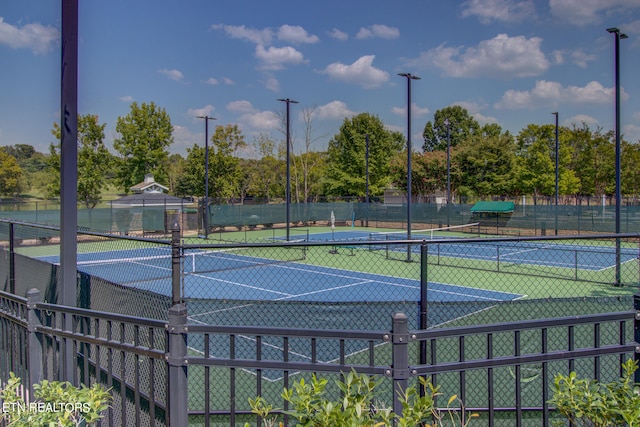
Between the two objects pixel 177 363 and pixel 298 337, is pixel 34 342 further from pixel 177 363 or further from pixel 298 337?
pixel 298 337

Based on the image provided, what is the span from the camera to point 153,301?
517 cm

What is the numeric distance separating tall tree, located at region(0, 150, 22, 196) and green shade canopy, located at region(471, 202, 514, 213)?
45.8 m

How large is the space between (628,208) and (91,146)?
39.3 m

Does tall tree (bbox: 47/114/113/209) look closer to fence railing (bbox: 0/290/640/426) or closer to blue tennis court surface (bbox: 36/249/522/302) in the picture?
blue tennis court surface (bbox: 36/249/522/302)

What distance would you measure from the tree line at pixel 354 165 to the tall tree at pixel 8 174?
0.34 ft

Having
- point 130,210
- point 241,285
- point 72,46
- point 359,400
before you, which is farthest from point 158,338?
point 130,210

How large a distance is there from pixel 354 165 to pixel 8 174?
3654cm

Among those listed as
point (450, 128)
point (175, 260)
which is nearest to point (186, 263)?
point (175, 260)

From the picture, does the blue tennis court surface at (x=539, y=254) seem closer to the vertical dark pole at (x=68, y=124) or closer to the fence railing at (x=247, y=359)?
the fence railing at (x=247, y=359)

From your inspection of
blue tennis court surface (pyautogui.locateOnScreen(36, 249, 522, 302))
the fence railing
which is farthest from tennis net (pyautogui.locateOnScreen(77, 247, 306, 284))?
the fence railing

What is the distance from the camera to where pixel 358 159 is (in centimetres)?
5712

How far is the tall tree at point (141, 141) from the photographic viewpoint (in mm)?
45438

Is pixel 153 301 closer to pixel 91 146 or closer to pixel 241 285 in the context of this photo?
pixel 241 285

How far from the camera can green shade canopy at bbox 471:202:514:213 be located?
33.3m
